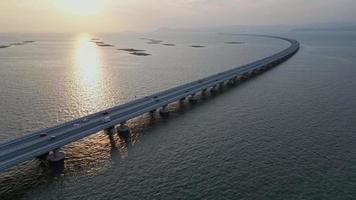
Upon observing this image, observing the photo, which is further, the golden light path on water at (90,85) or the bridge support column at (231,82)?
the bridge support column at (231,82)

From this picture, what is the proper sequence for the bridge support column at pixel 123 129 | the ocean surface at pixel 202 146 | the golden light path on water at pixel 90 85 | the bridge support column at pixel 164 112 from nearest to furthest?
the ocean surface at pixel 202 146, the bridge support column at pixel 123 129, the bridge support column at pixel 164 112, the golden light path on water at pixel 90 85

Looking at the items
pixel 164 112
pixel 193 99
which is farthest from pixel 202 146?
pixel 193 99

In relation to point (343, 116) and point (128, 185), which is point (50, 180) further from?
point (343, 116)

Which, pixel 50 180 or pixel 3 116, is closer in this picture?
pixel 50 180

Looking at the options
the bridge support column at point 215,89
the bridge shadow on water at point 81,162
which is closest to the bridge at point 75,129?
the bridge shadow on water at point 81,162

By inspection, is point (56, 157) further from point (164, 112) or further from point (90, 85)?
point (90, 85)

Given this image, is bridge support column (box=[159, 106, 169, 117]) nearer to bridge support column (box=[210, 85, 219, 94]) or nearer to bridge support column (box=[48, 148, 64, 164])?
bridge support column (box=[210, 85, 219, 94])

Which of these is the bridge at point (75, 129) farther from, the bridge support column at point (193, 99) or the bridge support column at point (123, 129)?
the bridge support column at point (193, 99)

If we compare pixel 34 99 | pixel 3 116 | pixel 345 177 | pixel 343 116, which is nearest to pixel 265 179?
pixel 345 177

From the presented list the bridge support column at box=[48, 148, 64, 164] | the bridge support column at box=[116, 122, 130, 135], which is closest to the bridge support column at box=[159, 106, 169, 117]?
the bridge support column at box=[116, 122, 130, 135]
